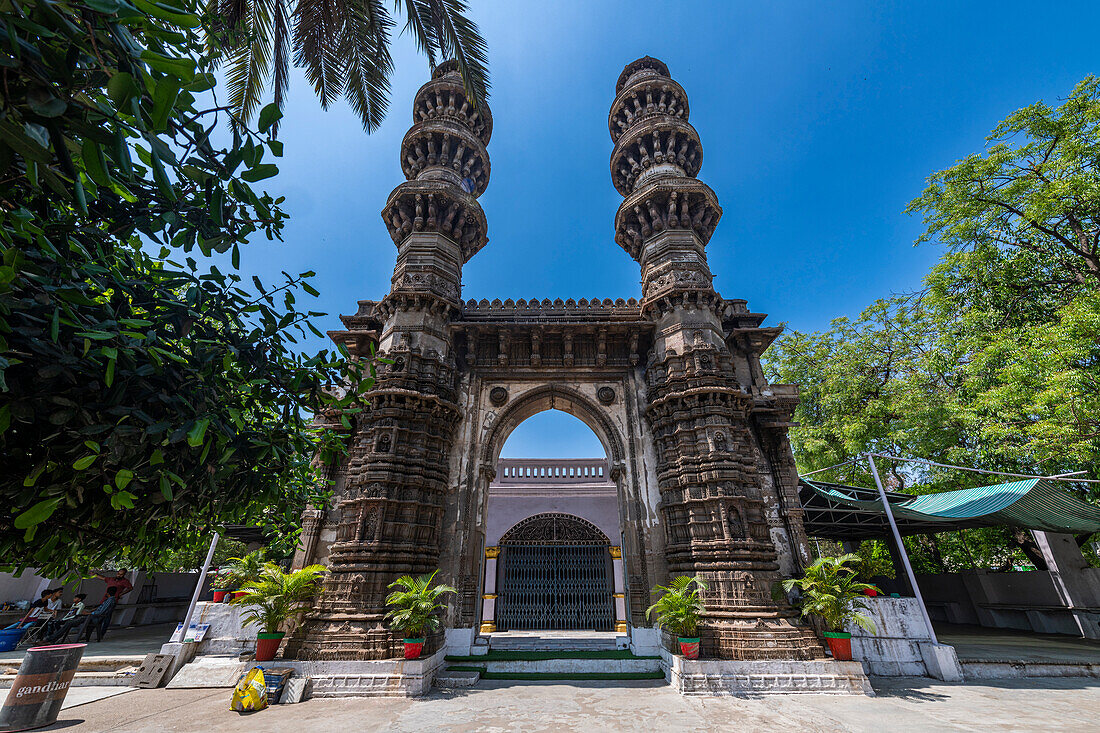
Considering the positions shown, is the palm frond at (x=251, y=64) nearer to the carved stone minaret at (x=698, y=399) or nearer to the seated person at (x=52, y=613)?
the carved stone minaret at (x=698, y=399)

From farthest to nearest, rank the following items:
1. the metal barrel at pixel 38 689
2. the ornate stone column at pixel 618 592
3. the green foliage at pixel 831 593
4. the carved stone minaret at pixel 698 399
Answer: the ornate stone column at pixel 618 592, the carved stone minaret at pixel 698 399, the green foliage at pixel 831 593, the metal barrel at pixel 38 689

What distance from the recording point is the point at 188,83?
1.91 m

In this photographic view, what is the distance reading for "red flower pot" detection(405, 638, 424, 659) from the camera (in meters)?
8.05

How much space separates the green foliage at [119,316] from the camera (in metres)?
1.70

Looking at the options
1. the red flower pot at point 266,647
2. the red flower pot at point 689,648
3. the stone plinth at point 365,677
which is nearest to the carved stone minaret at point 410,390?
the stone plinth at point 365,677

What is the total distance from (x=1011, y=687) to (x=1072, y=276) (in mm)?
14063

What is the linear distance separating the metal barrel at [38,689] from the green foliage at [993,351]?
1907 cm

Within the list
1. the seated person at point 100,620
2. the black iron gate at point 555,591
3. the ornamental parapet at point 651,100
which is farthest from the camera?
the black iron gate at point 555,591

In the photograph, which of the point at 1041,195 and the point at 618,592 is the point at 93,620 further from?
the point at 1041,195

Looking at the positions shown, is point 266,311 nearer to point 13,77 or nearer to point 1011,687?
point 13,77

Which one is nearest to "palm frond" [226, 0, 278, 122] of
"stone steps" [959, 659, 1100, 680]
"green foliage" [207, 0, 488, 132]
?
"green foliage" [207, 0, 488, 132]

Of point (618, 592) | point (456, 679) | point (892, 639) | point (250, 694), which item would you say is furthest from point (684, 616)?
point (618, 592)

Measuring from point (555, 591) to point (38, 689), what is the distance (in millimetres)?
12859

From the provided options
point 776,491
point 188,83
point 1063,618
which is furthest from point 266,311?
point 1063,618
